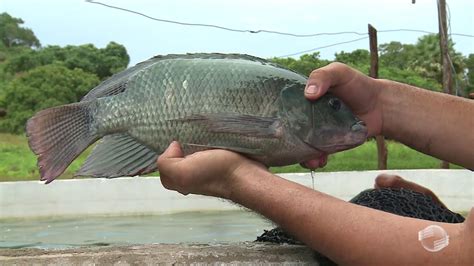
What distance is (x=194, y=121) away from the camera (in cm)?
160

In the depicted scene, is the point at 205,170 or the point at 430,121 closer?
the point at 205,170

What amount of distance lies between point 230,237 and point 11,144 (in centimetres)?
1191

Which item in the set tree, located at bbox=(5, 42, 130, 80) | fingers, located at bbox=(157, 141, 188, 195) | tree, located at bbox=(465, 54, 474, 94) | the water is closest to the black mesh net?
fingers, located at bbox=(157, 141, 188, 195)

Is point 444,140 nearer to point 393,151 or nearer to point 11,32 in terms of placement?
point 393,151

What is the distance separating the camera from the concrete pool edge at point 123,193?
25.1 ft

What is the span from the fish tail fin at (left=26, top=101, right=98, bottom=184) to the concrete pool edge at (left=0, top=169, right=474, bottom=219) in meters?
6.02

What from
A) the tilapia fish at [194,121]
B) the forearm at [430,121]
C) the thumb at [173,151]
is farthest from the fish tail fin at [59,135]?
the forearm at [430,121]

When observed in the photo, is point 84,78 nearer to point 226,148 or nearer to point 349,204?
point 226,148

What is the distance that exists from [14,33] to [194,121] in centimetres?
4695

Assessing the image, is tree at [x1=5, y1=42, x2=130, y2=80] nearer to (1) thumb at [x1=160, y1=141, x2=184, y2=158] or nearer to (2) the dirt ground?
(2) the dirt ground

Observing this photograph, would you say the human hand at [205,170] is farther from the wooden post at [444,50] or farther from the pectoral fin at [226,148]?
the wooden post at [444,50]

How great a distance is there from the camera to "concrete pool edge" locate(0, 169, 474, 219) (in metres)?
7.64

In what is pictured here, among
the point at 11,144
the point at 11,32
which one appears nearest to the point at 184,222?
the point at 11,144

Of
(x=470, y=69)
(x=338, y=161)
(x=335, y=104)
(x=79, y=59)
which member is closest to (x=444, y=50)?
(x=338, y=161)
